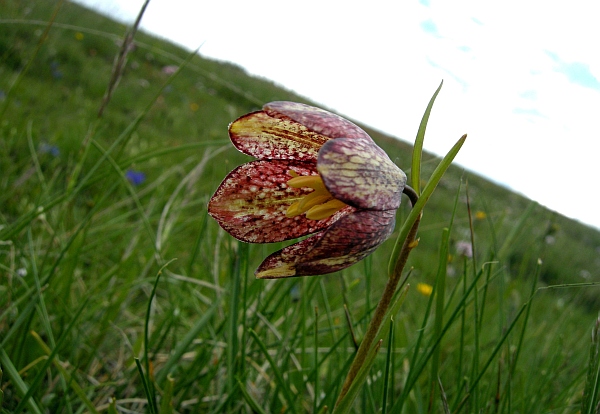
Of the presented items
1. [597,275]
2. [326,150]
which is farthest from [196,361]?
[597,275]

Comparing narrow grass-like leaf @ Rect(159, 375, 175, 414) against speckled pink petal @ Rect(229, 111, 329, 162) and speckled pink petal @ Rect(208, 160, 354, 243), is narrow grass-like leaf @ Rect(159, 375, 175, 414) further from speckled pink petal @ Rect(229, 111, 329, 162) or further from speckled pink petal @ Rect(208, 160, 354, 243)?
speckled pink petal @ Rect(229, 111, 329, 162)

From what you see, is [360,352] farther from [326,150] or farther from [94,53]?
[94,53]

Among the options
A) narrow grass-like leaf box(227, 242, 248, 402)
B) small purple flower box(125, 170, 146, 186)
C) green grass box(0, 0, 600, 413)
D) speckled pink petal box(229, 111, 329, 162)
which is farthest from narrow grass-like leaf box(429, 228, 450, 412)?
small purple flower box(125, 170, 146, 186)

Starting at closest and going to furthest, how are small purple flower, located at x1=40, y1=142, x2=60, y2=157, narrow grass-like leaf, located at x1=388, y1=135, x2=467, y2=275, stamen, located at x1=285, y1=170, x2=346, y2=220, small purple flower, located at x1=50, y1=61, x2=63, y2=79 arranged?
narrow grass-like leaf, located at x1=388, y1=135, x2=467, y2=275
stamen, located at x1=285, y1=170, x2=346, y2=220
small purple flower, located at x1=40, y1=142, x2=60, y2=157
small purple flower, located at x1=50, y1=61, x2=63, y2=79

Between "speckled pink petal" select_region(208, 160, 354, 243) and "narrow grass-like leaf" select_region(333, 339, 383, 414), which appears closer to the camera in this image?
"narrow grass-like leaf" select_region(333, 339, 383, 414)

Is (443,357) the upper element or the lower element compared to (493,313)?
lower

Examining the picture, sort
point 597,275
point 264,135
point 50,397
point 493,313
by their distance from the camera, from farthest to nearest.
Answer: point 597,275 → point 493,313 → point 50,397 → point 264,135
